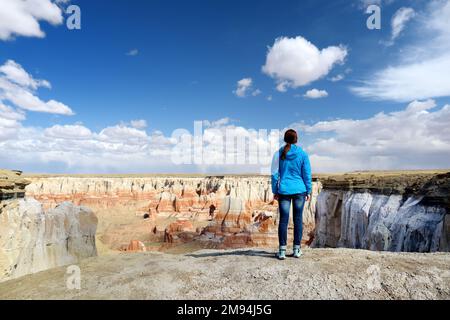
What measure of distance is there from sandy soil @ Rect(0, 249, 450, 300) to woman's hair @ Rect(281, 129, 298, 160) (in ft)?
7.02

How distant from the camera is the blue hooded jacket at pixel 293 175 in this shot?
6.48m

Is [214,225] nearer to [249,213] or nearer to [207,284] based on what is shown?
[249,213]

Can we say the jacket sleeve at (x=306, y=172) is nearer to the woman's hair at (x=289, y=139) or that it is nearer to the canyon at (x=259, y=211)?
the woman's hair at (x=289, y=139)

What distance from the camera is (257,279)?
5527 millimetres

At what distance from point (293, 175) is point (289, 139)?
0.74 metres

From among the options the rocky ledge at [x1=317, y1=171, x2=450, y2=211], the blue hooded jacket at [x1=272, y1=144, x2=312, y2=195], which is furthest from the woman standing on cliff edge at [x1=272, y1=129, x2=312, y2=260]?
the rocky ledge at [x1=317, y1=171, x2=450, y2=211]

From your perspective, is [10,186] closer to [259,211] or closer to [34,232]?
[34,232]

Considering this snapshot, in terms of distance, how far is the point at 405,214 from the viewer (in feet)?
59.8

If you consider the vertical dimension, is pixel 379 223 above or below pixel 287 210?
below

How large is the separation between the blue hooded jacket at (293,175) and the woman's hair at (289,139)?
0.07 m

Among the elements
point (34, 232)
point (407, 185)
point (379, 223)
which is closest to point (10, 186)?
point (34, 232)

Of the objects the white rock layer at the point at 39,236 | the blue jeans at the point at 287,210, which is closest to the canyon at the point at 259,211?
the blue jeans at the point at 287,210

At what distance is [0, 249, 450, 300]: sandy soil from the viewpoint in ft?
16.5

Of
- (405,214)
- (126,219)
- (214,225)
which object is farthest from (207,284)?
(126,219)
